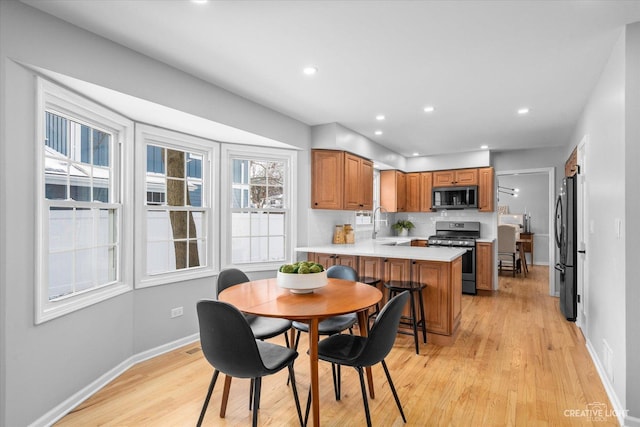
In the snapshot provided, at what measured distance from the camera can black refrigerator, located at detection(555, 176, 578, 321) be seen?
152 inches

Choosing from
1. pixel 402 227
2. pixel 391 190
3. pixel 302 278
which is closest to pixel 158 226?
pixel 302 278

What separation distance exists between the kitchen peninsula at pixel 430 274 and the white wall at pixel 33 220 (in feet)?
7.59

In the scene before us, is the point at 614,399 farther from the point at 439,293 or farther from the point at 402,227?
the point at 402,227

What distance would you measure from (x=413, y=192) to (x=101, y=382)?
19.0 ft

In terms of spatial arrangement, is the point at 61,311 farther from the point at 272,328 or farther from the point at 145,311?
the point at 272,328

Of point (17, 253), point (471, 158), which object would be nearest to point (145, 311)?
point (17, 253)

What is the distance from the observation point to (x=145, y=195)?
3.19m

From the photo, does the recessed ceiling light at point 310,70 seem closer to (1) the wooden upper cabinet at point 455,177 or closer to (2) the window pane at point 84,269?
(2) the window pane at point 84,269

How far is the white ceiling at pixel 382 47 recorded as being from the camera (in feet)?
6.53

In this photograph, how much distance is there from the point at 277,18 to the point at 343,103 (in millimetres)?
1644

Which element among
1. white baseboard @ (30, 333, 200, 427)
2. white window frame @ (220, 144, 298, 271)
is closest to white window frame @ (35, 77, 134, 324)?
white baseboard @ (30, 333, 200, 427)

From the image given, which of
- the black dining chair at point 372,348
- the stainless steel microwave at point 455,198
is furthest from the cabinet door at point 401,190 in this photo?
the black dining chair at point 372,348

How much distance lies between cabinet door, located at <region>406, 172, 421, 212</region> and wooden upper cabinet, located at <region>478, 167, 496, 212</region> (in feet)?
3.71

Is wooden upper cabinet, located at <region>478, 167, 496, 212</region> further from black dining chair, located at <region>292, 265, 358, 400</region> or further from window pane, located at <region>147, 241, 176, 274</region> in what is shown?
window pane, located at <region>147, 241, 176, 274</region>
